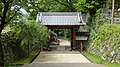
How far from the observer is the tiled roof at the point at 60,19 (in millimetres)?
27031

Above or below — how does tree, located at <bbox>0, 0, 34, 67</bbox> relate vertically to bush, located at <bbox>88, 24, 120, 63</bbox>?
above

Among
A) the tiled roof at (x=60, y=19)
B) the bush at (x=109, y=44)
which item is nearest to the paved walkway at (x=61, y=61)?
the bush at (x=109, y=44)

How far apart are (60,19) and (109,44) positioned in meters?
10.6

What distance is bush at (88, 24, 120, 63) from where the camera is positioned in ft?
54.6

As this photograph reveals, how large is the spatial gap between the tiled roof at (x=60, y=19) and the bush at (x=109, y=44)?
18.3ft

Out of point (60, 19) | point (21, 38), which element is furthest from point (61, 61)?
point (60, 19)

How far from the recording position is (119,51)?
16.3 meters

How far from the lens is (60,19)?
91.9 feet

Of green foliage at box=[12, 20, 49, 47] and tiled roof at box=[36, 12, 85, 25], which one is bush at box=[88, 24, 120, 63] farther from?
tiled roof at box=[36, 12, 85, 25]

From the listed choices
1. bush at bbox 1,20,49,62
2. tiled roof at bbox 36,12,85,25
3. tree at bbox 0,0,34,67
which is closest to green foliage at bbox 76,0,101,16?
tiled roof at bbox 36,12,85,25

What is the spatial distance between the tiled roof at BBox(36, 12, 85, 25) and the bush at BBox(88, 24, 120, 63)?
5.57 meters

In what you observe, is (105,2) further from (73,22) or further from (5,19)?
(5,19)

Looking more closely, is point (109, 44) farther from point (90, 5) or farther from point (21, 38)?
point (90, 5)

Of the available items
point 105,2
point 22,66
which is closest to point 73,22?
point 105,2
